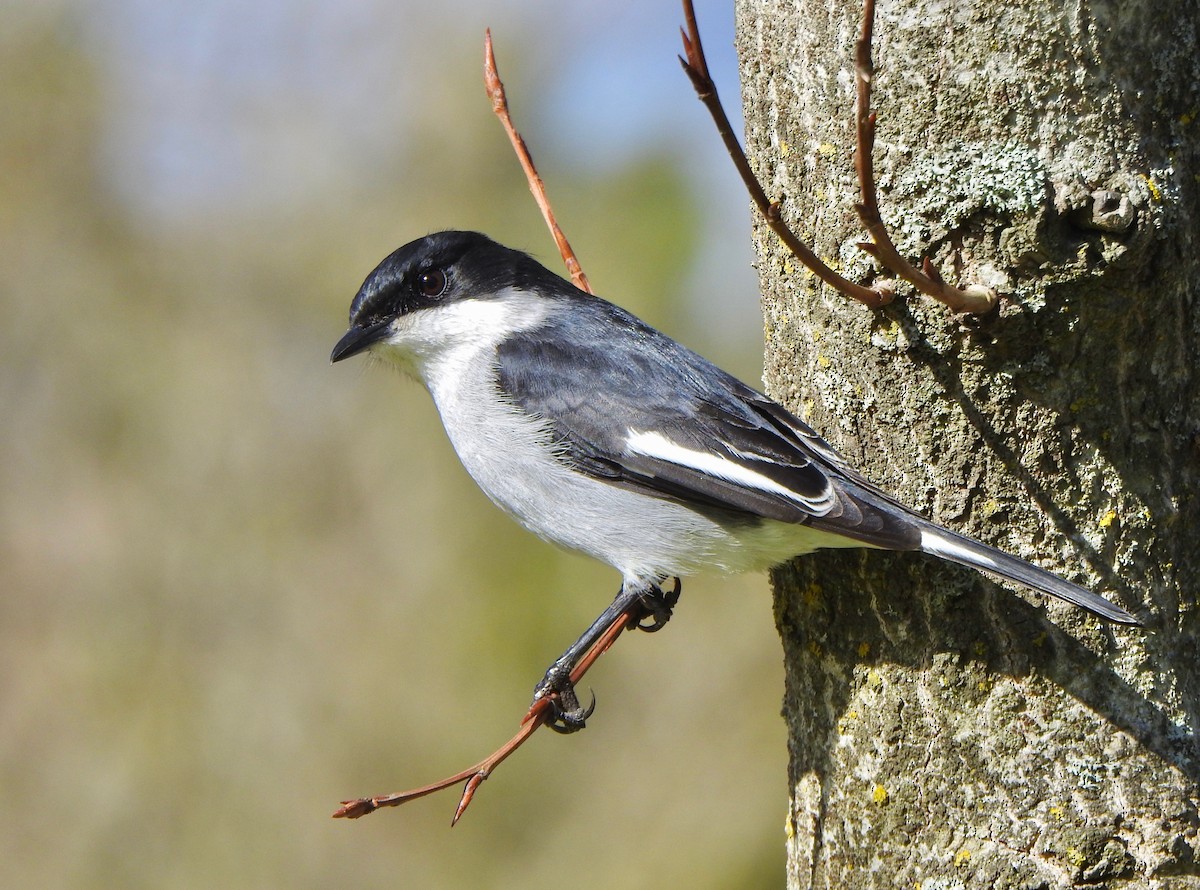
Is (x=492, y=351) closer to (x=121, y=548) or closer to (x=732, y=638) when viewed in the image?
(x=732, y=638)

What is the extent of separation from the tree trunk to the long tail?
0.10 metres

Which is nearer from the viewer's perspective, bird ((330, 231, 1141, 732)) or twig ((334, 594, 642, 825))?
twig ((334, 594, 642, 825))

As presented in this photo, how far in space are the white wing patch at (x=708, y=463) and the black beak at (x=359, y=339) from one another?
2.85ft

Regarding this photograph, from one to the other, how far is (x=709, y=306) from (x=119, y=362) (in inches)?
178

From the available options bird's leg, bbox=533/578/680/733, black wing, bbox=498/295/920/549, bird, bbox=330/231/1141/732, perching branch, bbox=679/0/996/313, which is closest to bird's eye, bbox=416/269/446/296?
bird, bbox=330/231/1141/732

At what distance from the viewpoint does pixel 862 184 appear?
4.71 feet

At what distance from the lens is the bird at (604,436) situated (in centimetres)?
229

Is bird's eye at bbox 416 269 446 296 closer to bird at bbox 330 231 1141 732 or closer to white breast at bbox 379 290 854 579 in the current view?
bird at bbox 330 231 1141 732

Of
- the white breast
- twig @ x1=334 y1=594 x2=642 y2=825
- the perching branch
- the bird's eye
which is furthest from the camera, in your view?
the bird's eye

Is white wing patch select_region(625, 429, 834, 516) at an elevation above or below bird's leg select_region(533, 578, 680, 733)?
above

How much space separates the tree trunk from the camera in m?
1.77

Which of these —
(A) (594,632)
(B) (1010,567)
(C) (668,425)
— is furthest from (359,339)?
(B) (1010,567)

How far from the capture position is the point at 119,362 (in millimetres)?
7441

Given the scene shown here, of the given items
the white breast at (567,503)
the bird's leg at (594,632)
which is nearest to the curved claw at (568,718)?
the bird's leg at (594,632)
